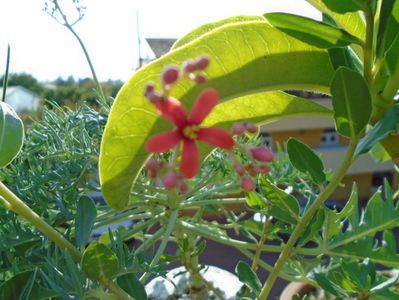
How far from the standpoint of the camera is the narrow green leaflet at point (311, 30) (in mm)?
254

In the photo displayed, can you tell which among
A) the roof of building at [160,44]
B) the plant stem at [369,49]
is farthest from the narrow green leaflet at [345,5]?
the roof of building at [160,44]

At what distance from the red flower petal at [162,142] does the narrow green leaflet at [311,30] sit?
127mm

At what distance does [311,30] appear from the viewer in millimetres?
259

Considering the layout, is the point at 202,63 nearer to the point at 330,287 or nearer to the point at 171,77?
the point at 171,77

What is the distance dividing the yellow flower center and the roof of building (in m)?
0.20

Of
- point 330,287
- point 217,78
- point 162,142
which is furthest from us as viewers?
point 330,287

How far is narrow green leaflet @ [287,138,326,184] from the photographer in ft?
1.03

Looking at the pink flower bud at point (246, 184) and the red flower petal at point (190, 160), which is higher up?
the red flower petal at point (190, 160)

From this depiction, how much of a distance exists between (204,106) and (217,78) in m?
0.10

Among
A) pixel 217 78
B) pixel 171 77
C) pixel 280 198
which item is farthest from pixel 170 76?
pixel 280 198

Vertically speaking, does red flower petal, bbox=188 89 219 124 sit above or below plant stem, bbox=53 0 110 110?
above

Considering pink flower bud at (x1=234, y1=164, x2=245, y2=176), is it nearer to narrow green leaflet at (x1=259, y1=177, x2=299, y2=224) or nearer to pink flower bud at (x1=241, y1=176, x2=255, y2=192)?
pink flower bud at (x1=241, y1=176, x2=255, y2=192)

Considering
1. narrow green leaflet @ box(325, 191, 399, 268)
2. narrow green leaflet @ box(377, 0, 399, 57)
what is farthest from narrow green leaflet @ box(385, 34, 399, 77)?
narrow green leaflet @ box(325, 191, 399, 268)

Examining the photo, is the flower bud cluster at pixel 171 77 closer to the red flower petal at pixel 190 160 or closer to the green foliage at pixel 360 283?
the red flower petal at pixel 190 160
